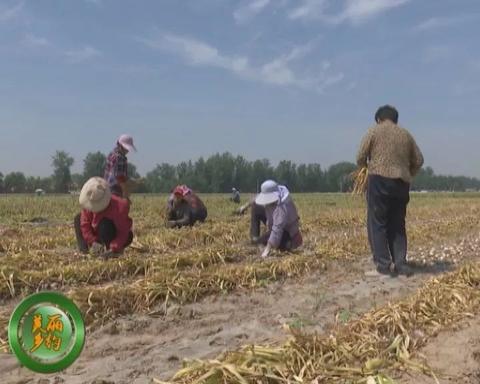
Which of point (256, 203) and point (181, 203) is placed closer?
point (256, 203)

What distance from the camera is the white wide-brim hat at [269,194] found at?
6.73 m

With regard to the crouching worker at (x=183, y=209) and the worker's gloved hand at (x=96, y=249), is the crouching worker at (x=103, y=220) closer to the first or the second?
the worker's gloved hand at (x=96, y=249)

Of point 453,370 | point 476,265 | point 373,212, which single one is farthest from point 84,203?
point 453,370

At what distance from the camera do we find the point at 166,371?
3.03 meters

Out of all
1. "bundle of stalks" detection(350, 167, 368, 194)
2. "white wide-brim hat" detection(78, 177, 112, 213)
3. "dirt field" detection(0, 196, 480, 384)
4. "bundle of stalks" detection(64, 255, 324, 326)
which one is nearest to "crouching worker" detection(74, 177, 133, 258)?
"white wide-brim hat" detection(78, 177, 112, 213)

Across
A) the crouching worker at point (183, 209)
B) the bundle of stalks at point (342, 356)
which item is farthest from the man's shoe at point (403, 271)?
the crouching worker at point (183, 209)

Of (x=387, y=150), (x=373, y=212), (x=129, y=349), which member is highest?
(x=387, y=150)

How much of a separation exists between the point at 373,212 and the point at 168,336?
2.90m

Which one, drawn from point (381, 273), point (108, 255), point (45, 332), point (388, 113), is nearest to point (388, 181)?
point (388, 113)

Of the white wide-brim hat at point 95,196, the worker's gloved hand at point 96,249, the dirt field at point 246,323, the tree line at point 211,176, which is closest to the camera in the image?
the dirt field at point 246,323

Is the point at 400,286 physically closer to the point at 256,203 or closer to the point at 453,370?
the point at 256,203

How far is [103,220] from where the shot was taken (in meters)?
6.20

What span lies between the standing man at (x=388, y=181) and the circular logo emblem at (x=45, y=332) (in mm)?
4583

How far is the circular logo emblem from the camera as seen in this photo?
5.32ft
